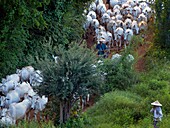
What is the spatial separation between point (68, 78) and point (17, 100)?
1230mm

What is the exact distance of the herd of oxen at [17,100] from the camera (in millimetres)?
6605

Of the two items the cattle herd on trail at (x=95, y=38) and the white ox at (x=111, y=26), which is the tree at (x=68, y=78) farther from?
the white ox at (x=111, y=26)

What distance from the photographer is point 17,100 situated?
723 cm

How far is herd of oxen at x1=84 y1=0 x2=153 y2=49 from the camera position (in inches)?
512

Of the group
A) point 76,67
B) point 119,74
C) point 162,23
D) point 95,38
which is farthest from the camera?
point 95,38

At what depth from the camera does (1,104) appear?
7141 millimetres

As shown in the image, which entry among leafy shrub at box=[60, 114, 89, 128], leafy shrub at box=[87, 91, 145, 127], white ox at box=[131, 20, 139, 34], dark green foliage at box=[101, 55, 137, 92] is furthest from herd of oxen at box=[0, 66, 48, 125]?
white ox at box=[131, 20, 139, 34]

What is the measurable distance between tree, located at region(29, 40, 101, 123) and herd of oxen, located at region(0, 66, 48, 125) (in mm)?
257

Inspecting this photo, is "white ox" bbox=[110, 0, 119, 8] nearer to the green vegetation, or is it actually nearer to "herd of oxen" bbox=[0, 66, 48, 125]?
the green vegetation

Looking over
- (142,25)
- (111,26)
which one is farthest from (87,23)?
(142,25)

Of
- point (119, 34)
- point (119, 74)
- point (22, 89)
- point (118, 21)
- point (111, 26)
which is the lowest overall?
point (22, 89)

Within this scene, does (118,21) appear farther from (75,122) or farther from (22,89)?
(75,122)

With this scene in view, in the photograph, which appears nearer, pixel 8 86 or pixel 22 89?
pixel 22 89

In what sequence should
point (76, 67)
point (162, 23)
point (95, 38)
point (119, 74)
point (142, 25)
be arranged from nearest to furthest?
point (76, 67)
point (119, 74)
point (162, 23)
point (95, 38)
point (142, 25)
